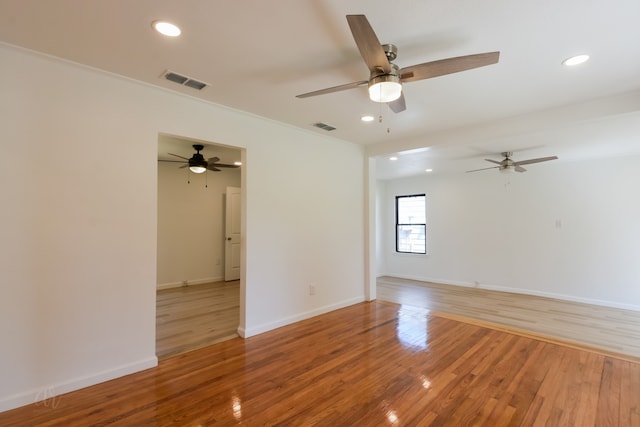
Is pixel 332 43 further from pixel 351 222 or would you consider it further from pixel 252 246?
pixel 351 222

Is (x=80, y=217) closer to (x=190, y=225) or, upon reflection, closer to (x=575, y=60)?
(x=575, y=60)

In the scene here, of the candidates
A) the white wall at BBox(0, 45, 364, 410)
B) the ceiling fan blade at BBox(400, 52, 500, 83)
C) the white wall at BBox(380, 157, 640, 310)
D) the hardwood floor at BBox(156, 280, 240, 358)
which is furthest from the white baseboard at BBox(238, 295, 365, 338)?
the white wall at BBox(380, 157, 640, 310)

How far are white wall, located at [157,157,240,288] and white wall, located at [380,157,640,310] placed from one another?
463 centimetres

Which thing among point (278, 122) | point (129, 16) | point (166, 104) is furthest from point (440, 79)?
point (166, 104)

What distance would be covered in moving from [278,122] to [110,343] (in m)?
2.78

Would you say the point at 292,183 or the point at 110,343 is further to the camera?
the point at 292,183

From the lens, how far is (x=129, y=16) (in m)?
1.81

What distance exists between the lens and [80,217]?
94.3 inches

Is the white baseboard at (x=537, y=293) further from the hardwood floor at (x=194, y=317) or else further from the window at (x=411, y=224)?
the hardwood floor at (x=194, y=317)

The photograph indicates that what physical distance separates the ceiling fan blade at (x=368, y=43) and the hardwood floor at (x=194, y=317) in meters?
3.07

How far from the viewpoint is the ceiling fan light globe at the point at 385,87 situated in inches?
77.5

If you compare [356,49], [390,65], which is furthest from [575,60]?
[356,49]

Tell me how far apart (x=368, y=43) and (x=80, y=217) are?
8.02ft

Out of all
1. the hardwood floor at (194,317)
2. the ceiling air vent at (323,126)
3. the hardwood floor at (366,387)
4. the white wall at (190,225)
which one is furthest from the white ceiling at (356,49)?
the white wall at (190,225)
